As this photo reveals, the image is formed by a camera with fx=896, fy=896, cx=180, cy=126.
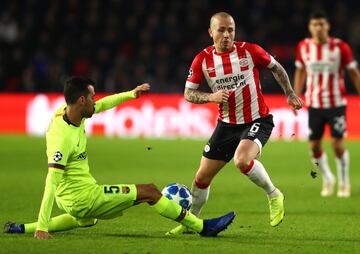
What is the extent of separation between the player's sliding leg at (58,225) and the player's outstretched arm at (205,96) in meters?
1.37

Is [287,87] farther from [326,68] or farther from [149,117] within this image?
[149,117]

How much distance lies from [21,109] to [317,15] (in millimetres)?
10414

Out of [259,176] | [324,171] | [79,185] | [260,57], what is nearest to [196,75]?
[260,57]

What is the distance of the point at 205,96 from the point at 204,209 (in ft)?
7.31

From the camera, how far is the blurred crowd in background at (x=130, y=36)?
69.1 ft

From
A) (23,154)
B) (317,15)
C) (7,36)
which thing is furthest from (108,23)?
(317,15)

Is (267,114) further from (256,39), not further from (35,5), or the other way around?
(35,5)

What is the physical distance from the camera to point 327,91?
1133cm

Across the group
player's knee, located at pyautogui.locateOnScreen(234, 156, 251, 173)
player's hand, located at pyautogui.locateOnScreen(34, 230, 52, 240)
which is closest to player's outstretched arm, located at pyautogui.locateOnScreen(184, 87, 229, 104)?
player's knee, located at pyautogui.locateOnScreen(234, 156, 251, 173)

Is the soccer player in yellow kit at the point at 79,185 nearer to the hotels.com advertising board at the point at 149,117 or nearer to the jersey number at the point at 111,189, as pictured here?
the jersey number at the point at 111,189

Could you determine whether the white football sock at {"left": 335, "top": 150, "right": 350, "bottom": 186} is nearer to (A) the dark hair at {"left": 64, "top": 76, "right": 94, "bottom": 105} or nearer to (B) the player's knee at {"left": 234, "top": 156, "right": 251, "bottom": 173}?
(B) the player's knee at {"left": 234, "top": 156, "right": 251, "bottom": 173}

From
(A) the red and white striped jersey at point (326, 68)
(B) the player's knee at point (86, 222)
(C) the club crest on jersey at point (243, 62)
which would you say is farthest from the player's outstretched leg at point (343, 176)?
(B) the player's knee at point (86, 222)

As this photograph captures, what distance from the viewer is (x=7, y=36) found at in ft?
72.1

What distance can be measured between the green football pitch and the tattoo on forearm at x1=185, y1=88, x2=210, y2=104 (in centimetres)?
118
